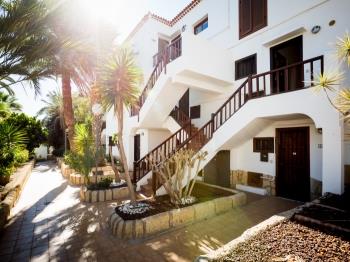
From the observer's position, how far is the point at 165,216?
5.36 meters

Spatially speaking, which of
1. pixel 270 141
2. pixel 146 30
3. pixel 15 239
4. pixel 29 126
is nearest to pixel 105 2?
pixel 146 30

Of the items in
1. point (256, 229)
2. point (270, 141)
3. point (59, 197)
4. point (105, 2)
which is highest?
point (105, 2)

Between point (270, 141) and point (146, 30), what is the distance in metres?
10.8

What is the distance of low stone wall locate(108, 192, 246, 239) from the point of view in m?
4.91

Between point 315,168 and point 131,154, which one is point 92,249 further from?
point 131,154

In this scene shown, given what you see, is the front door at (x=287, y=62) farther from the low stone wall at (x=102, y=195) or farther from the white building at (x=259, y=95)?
the low stone wall at (x=102, y=195)

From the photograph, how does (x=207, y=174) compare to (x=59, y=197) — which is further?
(x=207, y=174)

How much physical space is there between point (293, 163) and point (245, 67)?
15.5 ft

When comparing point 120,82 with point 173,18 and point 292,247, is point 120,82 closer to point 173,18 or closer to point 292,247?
point 292,247

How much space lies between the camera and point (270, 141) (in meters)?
8.42

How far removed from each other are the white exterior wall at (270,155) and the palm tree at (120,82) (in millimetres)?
5493

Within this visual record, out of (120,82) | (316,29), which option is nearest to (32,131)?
(120,82)

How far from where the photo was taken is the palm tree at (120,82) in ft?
19.7

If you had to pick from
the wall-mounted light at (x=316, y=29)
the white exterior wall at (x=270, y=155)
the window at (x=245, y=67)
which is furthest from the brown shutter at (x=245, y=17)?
the white exterior wall at (x=270, y=155)
